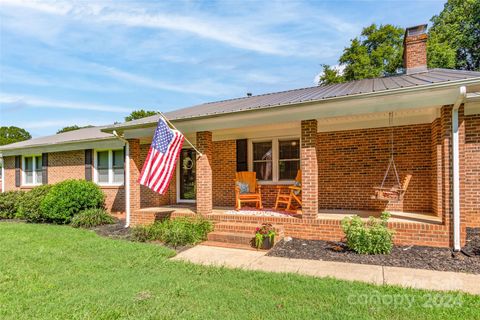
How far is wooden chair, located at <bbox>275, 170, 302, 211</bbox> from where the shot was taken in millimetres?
7656

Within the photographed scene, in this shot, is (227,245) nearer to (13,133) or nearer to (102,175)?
(102,175)

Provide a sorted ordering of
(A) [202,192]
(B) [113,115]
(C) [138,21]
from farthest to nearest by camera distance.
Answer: (B) [113,115], (C) [138,21], (A) [202,192]

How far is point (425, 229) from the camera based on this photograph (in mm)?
5594

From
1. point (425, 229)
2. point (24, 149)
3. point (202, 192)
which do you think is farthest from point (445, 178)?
point (24, 149)

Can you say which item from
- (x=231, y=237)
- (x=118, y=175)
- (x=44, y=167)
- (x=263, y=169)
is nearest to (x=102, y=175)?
(x=118, y=175)

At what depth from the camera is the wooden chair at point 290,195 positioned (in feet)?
25.1

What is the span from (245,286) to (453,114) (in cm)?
478

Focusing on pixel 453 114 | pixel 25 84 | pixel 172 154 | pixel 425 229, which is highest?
pixel 25 84

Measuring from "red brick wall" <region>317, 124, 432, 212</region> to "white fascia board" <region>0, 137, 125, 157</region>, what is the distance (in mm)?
7511

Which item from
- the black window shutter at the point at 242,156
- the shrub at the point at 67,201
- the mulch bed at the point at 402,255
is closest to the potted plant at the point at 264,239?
the mulch bed at the point at 402,255

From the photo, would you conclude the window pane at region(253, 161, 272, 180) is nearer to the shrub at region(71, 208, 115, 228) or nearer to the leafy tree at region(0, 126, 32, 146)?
the shrub at region(71, 208, 115, 228)

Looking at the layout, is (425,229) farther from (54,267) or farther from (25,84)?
(25,84)

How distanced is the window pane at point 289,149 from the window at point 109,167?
6.41 m

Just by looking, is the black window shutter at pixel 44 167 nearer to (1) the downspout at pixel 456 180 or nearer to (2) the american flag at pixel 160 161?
(2) the american flag at pixel 160 161
